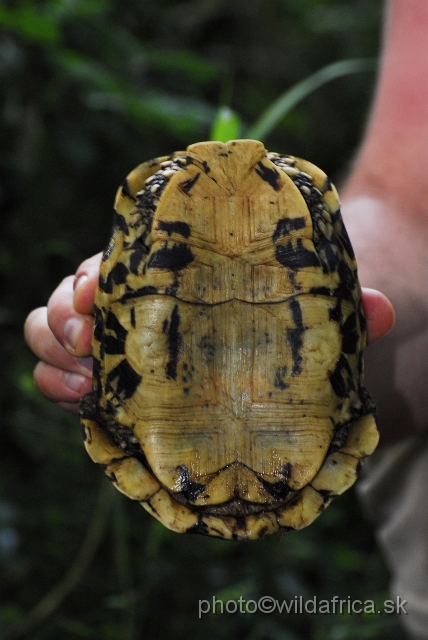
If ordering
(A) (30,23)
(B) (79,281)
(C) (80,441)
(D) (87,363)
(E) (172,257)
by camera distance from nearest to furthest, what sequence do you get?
(E) (172,257), (B) (79,281), (D) (87,363), (A) (30,23), (C) (80,441)

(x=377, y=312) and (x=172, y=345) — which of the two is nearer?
(x=172, y=345)

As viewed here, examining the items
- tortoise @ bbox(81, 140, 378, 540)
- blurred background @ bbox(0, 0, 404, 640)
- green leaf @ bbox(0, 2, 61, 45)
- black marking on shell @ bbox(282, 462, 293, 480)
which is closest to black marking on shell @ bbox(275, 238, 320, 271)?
tortoise @ bbox(81, 140, 378, 540)

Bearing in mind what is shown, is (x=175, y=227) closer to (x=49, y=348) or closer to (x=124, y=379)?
(x=124, y=379)

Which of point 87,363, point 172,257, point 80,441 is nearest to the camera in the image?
point 172,257

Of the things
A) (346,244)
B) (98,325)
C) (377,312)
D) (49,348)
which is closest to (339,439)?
(377,312)

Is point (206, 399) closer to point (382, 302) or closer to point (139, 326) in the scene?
point (139, 326)

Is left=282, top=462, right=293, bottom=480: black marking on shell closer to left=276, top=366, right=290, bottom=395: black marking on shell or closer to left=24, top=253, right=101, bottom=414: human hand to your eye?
left=276, top=366, right=290, bottom=395: black marking on shell

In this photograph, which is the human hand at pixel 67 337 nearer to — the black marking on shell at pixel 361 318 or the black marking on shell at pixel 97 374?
the black marking on shell at pixel 97 374

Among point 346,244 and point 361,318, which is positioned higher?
point 346,244
